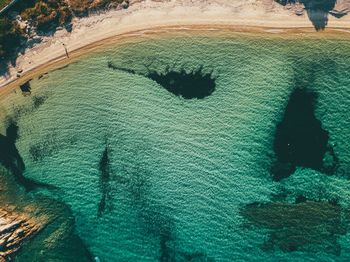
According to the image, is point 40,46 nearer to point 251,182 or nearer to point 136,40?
point 136,40

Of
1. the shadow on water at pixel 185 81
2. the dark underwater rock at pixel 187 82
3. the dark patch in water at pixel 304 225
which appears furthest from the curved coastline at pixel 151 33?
the dark patch in water at pixel 304 225

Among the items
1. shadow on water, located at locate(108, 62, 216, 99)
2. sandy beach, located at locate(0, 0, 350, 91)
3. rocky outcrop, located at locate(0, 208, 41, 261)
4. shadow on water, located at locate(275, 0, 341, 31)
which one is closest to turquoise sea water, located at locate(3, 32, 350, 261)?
shadow on water, located at locate(108, 62, 216, 99)

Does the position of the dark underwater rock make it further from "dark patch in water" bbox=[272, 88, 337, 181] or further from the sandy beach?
"dark patch in water" bbox=[272, 88, 337, 181]

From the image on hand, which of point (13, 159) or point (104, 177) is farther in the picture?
point (13, 159)

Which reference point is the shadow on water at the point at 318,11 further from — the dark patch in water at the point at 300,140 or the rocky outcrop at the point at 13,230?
the rocky outcrop at the point at 13,230

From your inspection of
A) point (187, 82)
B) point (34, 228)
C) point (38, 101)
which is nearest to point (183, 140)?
point (187, 82)

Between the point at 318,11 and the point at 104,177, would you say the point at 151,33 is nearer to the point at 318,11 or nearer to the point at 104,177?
the point at 104,177

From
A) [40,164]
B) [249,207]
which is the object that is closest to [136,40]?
[40,164]
